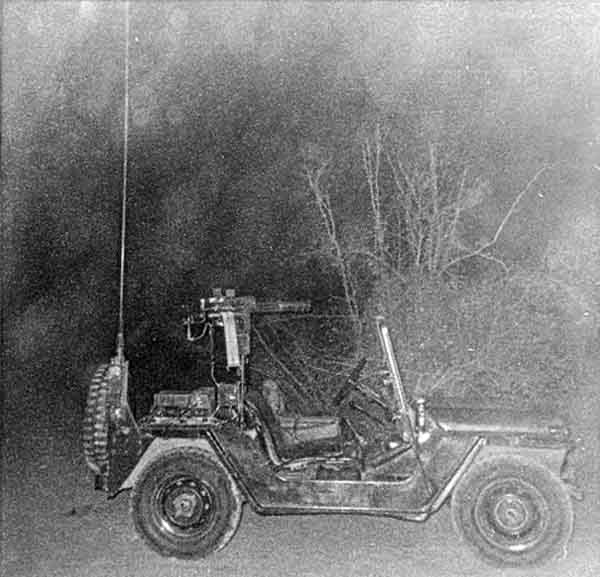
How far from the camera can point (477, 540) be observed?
19.3ft

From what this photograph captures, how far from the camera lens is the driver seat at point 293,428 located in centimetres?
665

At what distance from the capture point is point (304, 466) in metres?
6.49

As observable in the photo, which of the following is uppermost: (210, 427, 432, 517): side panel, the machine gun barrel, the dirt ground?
the machine gun barrel

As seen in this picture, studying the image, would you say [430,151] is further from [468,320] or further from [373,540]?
[373,540]

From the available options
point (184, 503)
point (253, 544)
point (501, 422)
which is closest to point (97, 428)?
point (184, 503)

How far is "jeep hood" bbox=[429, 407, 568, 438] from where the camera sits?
5957mm

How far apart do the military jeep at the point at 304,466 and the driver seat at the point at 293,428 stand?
5 cm

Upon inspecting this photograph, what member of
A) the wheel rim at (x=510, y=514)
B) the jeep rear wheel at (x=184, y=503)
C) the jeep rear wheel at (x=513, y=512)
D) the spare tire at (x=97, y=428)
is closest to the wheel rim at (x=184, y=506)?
the jeep rear wheel at (x=184, y=503)

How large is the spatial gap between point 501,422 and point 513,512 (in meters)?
0.66

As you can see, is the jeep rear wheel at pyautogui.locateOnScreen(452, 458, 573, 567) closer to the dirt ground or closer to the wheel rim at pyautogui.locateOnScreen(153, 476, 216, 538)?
the dirt ground

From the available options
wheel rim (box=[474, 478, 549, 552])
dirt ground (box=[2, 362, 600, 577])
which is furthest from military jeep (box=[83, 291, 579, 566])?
dirt ground (box=[2, 362, 600, 577])

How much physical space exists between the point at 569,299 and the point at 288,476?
5929mm

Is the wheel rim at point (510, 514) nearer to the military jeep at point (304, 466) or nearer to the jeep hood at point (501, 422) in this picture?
the military jeep at point (304, 466)

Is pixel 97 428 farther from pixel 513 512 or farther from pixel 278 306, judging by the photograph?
pixel 513 512
